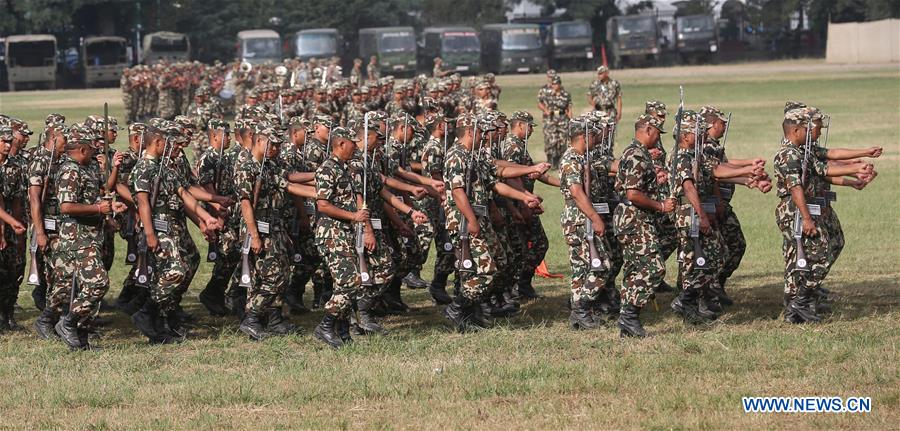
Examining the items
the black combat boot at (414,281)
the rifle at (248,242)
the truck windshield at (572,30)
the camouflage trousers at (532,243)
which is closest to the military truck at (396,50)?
the truck windshield at (572,30)

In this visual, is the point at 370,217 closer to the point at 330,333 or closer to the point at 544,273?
the point at 330,333

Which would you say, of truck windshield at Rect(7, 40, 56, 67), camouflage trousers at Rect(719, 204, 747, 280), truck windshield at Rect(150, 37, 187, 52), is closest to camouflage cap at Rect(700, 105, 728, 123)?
camouflage trousers at Rect(719, 204, 747, 280)

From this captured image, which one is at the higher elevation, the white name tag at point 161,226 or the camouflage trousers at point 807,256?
the white name tag at point 161,226

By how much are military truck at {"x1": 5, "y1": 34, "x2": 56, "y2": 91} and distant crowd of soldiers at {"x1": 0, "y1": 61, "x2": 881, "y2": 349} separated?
52498mm

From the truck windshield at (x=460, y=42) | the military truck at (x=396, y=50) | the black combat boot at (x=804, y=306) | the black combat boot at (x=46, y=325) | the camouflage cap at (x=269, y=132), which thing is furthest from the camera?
the truck windshield at (x=460, y=42)

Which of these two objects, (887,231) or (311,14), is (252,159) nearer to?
(887,231)

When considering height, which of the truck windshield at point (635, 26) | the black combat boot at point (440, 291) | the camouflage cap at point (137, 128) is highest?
the truck windshield at point (635, 26)

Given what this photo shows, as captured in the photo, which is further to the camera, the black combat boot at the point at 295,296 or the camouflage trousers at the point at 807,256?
the black combat boot at the point at 295,296

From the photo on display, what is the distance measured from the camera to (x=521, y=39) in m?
64.3

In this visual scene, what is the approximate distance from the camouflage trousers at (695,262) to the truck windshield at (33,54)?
55.3 metres

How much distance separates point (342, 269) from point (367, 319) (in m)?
1.24

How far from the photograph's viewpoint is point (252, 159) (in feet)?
38.7

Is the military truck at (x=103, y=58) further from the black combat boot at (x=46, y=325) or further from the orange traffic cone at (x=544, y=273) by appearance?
the black combat boot at (x=46, y=325)

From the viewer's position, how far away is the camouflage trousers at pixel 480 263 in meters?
11.9
